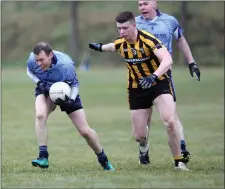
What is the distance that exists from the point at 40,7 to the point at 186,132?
56726 millimetres

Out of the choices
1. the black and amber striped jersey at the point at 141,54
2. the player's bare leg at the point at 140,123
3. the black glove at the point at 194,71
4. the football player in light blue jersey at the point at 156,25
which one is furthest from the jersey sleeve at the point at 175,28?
the player's bare leg at the point at 140,123

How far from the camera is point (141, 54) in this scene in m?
11.1

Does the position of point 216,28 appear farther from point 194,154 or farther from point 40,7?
point 194,154

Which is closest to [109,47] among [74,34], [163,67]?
[163,67]

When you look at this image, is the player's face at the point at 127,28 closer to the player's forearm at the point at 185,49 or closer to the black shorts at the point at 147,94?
the black shorts at the point at 147,94

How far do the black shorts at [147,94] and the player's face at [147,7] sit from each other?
137cm

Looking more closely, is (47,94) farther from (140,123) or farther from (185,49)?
(185,49)

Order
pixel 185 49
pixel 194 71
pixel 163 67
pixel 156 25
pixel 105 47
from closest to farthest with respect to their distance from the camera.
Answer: pixel 163 67 < pixel 105 47 < pixel 156 25 < pixel 194 71 < pixel 185 49

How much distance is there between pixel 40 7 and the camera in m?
75.6

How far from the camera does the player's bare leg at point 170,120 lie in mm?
11008

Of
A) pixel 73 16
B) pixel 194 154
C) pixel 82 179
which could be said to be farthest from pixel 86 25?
pixel 82 179

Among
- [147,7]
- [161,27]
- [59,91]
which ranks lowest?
[59,91]

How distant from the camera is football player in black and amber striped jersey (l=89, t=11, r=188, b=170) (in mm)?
10883

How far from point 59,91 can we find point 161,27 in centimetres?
243
